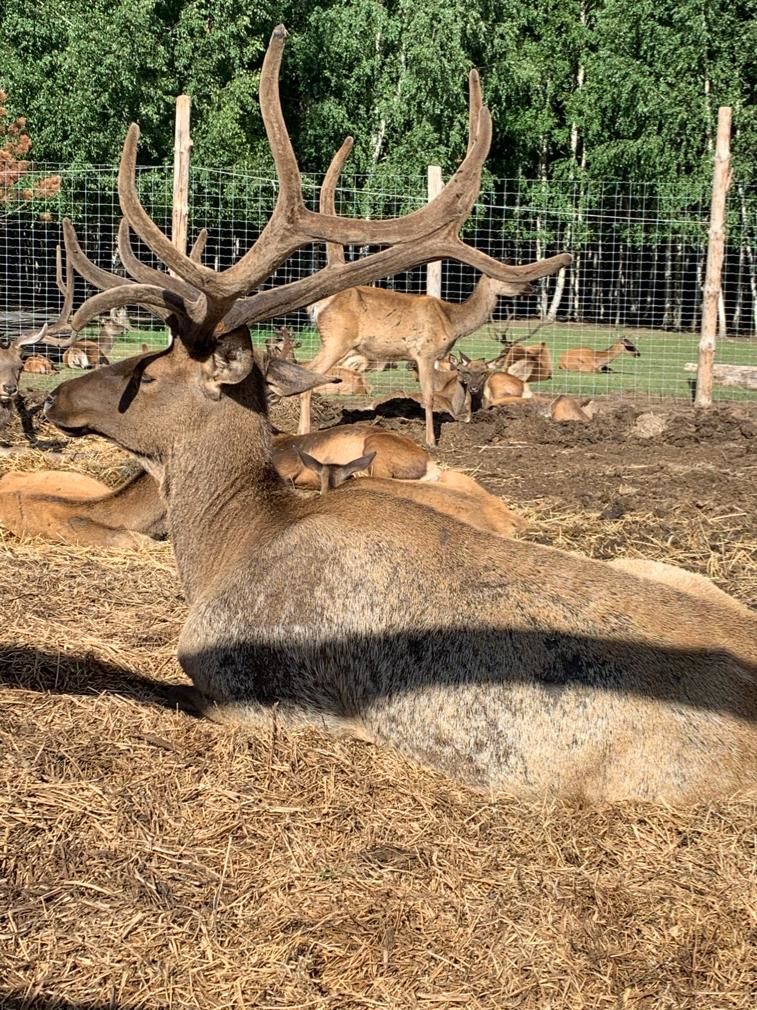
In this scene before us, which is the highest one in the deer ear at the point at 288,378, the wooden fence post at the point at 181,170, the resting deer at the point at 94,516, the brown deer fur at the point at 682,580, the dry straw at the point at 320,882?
Result: the wooden fence post at the point at 181,170

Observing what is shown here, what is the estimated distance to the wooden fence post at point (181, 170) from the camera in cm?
1306

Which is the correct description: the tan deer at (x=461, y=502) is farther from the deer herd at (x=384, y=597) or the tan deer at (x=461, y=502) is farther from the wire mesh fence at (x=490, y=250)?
the wire mesh fence at (x=490, y=250)

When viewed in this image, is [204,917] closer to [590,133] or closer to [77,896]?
[77,896]

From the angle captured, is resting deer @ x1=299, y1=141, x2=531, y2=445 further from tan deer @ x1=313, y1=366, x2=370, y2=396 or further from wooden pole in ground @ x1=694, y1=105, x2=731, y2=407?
wooden pole in ground @ x1=694, y1=105, x2=731, y2=407

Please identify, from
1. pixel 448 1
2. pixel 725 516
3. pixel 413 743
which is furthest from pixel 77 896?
pixel 448 1

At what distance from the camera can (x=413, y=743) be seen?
407cm

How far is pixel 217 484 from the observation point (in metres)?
4.97

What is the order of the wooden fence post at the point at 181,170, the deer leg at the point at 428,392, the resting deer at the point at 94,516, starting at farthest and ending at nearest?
the wooden fence post at the point at 181,170, the deer leg at the point at 428,392, the resting deer at the point at 94,516

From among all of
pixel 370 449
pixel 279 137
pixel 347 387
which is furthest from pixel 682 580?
pixel 347 387

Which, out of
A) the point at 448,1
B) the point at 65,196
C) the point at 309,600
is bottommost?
the point at 309,600

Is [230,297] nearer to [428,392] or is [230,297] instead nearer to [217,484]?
[217,484]

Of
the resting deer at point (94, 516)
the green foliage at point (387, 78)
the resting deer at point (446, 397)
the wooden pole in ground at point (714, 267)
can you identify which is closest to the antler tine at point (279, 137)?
the resting deer at point (94, 516)

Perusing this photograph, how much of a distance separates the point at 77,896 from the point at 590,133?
3392cm

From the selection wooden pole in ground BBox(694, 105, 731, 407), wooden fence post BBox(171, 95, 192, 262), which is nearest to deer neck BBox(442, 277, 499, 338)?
wooden pole in ground BBox(694, 105, 731, 407)
